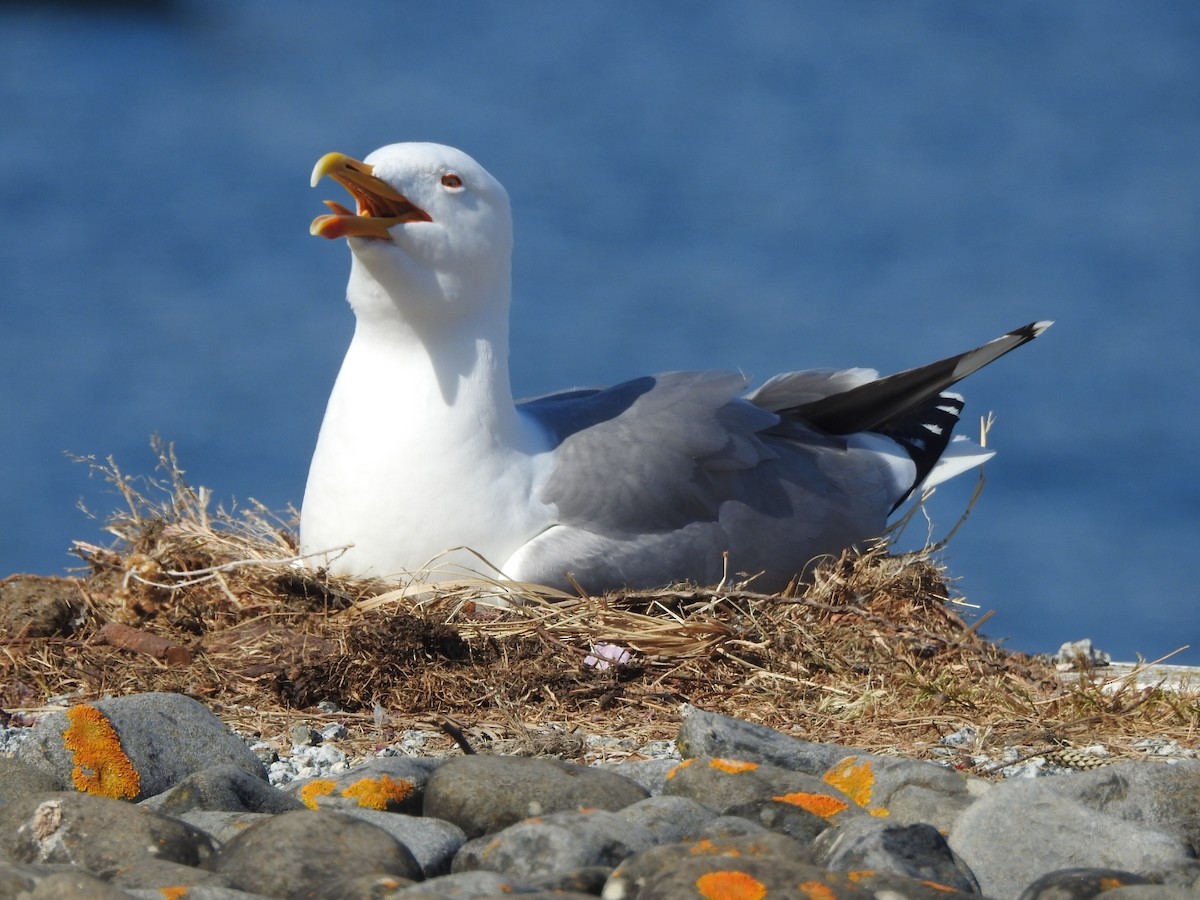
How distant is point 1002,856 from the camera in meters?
2.71

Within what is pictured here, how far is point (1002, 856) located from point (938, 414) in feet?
10.7

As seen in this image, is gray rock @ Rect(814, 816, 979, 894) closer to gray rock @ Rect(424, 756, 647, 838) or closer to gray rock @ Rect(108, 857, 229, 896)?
gray rock @ Rect(424, 756, 647, 838)

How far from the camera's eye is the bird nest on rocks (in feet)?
13.0

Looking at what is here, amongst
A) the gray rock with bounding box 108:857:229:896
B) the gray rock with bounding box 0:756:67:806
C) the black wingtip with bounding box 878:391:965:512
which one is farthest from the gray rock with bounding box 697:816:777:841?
the black wingtip with bounding box 878:391:965:512

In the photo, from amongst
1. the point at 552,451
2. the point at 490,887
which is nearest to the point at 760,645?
the point at 552,451

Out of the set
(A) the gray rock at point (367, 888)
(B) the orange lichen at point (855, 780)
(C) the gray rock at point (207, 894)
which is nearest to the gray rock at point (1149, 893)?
(B) the orange lichen at point (855, 780)

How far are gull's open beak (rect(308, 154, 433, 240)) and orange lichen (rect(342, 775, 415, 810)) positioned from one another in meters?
1.84

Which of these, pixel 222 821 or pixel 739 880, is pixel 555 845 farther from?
pixel 222 821

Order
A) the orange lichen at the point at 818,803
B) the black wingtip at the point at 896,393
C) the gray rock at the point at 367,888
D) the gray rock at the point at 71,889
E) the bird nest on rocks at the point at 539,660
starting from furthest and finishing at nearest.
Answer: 1. the black wingtip at the point at 896,393
2. the bird nest on rocks at the point at 539,660
3. the orange lichen at the point at 818,803
4. the gray rock at the point at 367,888
5. the gray rock at the point at 71,889

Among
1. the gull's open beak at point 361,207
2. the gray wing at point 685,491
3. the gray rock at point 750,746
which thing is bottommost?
the gray rock at point 750,746

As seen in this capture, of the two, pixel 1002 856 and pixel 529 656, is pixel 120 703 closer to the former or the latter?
pixel 529 656

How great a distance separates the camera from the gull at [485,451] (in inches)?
186

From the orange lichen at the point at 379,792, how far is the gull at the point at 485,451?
1.58 metres

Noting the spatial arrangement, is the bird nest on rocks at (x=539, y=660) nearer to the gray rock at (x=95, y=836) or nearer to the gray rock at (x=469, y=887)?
the gray rock at (x=95, y=836)
